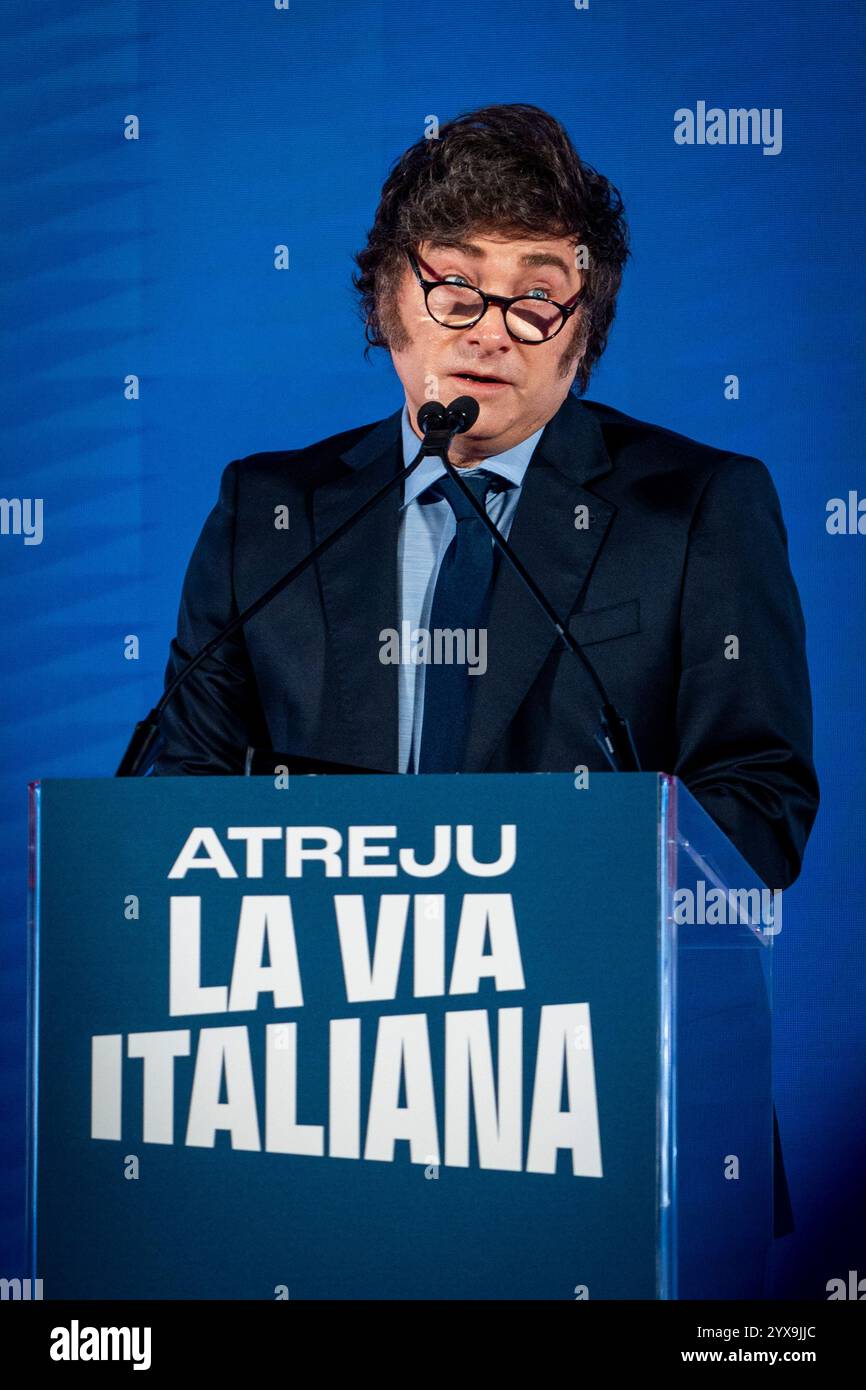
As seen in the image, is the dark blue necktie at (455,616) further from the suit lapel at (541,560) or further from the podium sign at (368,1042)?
the podium sign at (368,1042)

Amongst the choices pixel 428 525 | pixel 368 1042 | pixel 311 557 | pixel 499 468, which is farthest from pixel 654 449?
pixel 368 1042

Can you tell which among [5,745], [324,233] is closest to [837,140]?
[324,233]

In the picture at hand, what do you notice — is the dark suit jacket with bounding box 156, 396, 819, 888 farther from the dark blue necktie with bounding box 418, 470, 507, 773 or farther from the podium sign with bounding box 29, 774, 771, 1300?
the podium sign with bounding box 29, 774, 771, 1300

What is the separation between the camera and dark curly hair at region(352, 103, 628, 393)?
8.54 ft

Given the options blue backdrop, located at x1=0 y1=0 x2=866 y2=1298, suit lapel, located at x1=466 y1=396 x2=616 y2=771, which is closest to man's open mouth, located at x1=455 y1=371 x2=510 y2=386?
suit lapel, located at x1=466 y1=396 x2=616 y2=771

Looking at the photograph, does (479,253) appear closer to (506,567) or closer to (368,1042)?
(506,567)

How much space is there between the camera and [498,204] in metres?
2.58

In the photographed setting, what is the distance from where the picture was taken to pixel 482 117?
277cm

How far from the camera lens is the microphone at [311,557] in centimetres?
169

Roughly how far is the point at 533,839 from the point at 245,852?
249 millimetres

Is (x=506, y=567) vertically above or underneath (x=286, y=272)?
underneath

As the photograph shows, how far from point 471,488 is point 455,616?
209 millimetres

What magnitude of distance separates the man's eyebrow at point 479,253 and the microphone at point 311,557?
0.76 metres

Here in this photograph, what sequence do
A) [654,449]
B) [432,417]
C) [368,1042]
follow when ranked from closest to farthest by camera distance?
1. [368,1042]
2. [432,417]
3. [654,449]
